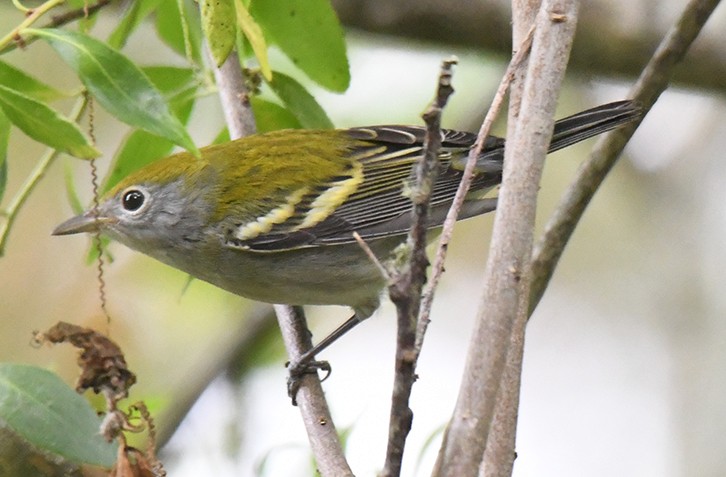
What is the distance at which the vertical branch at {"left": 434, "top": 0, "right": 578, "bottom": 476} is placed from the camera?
4.66ft

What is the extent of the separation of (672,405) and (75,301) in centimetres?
338

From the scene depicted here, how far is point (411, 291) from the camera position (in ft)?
4.14

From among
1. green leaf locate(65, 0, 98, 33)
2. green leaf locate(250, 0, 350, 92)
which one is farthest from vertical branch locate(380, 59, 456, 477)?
green leaf locate(65, 0, 98, 33)

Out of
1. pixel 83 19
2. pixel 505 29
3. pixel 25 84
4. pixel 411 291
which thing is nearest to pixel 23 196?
pixel 25 84

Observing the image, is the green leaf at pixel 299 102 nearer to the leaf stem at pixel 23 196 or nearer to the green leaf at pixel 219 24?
the leaf stem at pixel 23 196

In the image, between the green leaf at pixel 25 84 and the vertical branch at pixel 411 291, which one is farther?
the green leaf at pixel 25 84

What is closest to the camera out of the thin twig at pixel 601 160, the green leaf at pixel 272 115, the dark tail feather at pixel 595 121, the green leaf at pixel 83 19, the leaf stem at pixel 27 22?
the leaf stem at pixel 27 22

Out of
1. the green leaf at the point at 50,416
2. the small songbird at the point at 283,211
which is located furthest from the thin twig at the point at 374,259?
the small songbird at the point at 283,211

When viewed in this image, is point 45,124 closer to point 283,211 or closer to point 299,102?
point 299,102

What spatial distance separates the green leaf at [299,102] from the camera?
2762 millimetres

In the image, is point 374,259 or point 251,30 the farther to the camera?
point 251,30

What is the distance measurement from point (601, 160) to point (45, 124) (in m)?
1.34

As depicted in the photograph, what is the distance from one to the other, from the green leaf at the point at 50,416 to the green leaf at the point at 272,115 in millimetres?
1289

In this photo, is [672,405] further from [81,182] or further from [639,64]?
[81,182]
